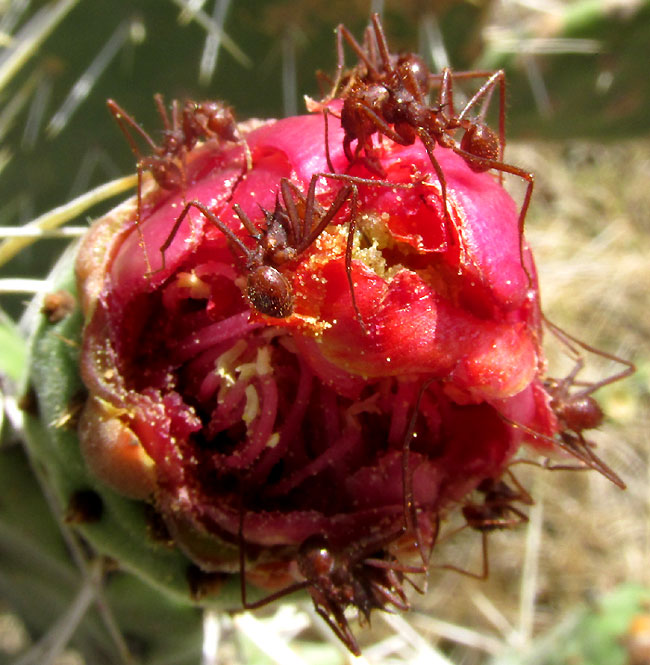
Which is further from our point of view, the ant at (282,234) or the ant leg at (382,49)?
the ant leg at (382,49)

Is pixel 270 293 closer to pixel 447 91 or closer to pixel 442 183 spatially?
pixel 442 183

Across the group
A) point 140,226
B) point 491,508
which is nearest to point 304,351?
point 140,226

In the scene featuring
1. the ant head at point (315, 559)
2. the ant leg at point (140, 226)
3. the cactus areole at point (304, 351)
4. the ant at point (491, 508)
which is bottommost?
the ant at point (491, 508)

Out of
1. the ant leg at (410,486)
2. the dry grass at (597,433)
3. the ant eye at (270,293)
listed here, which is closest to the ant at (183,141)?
the ant eye at (270,293)

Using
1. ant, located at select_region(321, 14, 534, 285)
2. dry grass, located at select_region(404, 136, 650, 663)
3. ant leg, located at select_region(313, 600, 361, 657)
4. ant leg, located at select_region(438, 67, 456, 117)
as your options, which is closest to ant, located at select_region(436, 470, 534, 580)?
ant leg, located at select_region(313, 600, 361, 657)

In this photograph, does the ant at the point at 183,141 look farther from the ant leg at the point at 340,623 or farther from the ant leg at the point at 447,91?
the ant leg at the point at 340,623
